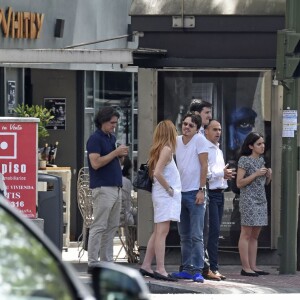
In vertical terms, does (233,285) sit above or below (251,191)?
below

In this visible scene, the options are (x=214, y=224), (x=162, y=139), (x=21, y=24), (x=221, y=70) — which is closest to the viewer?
(x=162, y=139)

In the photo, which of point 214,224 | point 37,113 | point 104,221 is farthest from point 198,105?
point 37,113

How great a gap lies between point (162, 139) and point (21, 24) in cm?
683

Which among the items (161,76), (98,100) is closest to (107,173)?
(161,76)

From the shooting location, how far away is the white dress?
37.9 feet

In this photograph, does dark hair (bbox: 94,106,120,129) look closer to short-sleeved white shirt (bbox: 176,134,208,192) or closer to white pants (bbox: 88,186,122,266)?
white pants (bbox: 88,186,122,266)

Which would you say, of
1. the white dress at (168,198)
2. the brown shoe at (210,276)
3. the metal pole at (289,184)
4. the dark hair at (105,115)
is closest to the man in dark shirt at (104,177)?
the dark hair at (105,115)

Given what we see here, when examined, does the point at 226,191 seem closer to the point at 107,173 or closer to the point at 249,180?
the point at 249,180

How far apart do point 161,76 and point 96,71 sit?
23.6ft

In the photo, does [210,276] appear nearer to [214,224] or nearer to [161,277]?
[214,224]

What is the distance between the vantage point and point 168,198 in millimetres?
11547

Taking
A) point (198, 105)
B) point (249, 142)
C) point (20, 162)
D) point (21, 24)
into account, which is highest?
point (21, 24)

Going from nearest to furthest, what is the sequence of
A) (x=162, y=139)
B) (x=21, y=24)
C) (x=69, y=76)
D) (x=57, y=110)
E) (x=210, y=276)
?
1. (x=162, y=139)
2. (x=210, y=276)
3. (x=21, y=24)
4. (x=57, y=110)
5. (x=69, y=76)

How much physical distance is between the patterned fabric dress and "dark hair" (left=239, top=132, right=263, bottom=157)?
0.09 meters
